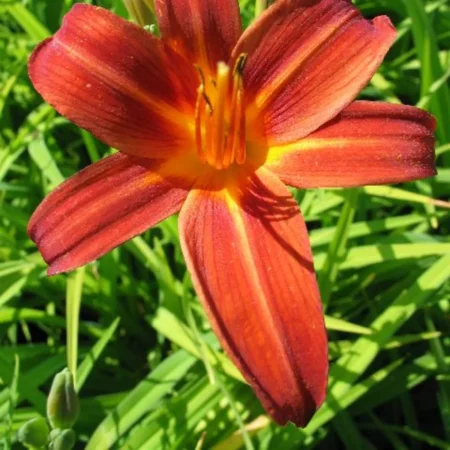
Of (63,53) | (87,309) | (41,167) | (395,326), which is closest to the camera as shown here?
(63,53)

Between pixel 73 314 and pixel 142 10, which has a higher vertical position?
pixel 142 10

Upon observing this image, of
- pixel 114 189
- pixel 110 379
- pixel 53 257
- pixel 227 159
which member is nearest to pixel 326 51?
pixel 227 159

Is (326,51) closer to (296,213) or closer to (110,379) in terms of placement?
(296,213)

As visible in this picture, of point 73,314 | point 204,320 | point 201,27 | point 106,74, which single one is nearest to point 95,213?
point 106,74

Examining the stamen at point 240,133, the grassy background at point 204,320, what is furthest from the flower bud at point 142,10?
the grassy background at point 204,320

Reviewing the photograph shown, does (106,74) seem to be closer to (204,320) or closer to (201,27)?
(201,27)

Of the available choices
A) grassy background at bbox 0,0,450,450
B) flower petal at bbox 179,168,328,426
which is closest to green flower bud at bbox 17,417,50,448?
grassy background at bbox 0,0,450,450
